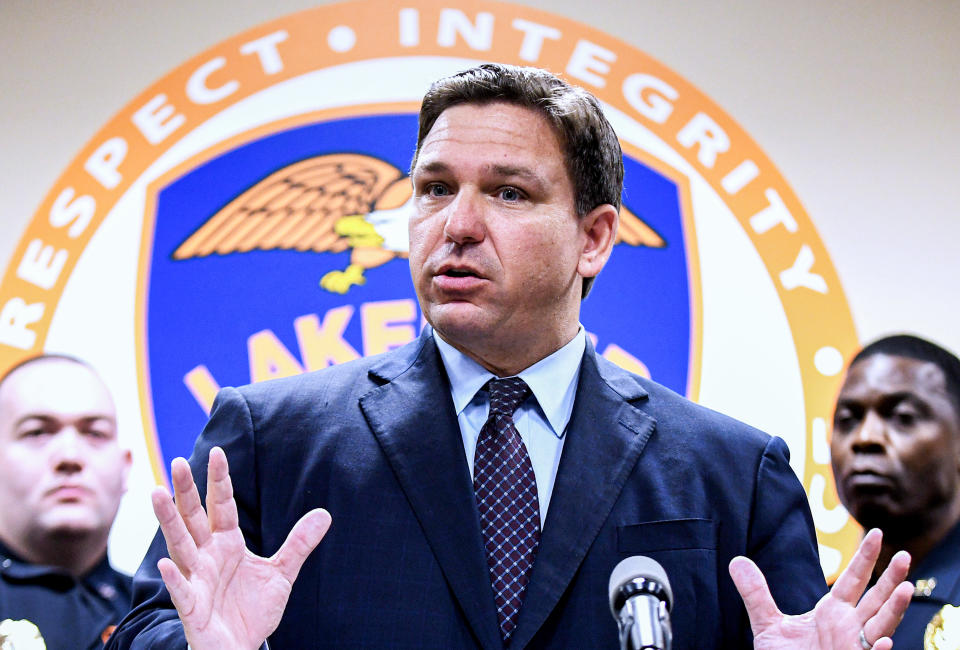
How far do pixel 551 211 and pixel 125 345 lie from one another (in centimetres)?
181

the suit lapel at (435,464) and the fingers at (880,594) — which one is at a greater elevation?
the suit lapel at (435,464)

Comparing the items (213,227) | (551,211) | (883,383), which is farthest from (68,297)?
(883,383)

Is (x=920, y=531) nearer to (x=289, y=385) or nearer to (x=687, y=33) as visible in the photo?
(x=687, y=33)

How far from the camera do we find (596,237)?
2.09 m

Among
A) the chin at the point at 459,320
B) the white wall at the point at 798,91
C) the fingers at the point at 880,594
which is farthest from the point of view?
the white wall at the point at 798,91

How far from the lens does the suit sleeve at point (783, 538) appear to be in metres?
1.75

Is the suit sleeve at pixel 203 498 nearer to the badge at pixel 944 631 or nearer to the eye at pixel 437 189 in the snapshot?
the eye at pixel 437 189

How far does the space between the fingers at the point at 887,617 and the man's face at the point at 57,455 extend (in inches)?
92.5

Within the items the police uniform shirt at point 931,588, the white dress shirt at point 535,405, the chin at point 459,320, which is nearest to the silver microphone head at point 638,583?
the white dress shirt at point 535,405

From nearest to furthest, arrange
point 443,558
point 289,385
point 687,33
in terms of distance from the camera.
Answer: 1. point 443,558
2. point 289,385
3. point 687,33

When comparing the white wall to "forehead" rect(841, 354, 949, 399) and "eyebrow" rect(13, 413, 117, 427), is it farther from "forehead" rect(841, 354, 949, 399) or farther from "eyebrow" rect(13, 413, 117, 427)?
"eyebrow" rect(13, 413, 117, 427)

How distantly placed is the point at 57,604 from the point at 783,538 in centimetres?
217

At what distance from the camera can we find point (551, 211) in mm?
1940

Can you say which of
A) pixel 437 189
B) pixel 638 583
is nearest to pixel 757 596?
pixel 638 583
